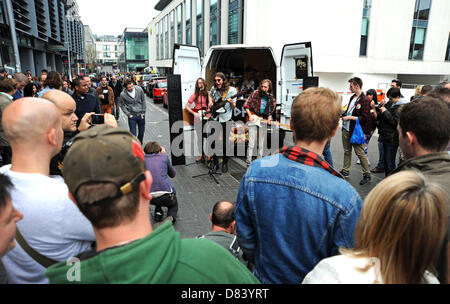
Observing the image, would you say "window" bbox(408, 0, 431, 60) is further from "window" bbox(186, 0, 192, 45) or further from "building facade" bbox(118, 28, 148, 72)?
"building facade" bbox(118, 28, 148, 72)

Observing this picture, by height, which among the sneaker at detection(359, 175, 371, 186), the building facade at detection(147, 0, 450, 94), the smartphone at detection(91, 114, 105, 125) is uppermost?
the building facade at detection(147, 0, 450, 94)

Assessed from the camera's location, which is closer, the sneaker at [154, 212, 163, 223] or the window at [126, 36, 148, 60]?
the sneaker at [154, 212, 163, 223]

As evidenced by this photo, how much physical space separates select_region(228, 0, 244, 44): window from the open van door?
17.2 m

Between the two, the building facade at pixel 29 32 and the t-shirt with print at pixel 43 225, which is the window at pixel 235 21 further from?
the t-shirt with print at pixel 43 225

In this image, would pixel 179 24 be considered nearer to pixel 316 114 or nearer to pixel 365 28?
pixel 365 28

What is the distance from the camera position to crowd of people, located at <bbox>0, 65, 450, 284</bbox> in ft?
3.26

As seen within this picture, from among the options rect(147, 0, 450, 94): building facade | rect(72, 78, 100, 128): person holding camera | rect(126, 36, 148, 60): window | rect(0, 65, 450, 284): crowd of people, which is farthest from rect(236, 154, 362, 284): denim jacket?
rect(126, 36, 148, 60): window

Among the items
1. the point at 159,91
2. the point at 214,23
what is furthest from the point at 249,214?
the point at 214,23

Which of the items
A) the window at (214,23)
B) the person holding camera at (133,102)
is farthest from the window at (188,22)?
the person holding camera at (133,102)

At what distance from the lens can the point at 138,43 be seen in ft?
339

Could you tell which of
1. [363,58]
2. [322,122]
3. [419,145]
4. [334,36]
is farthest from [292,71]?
[363,58]

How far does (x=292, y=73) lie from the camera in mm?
8234
